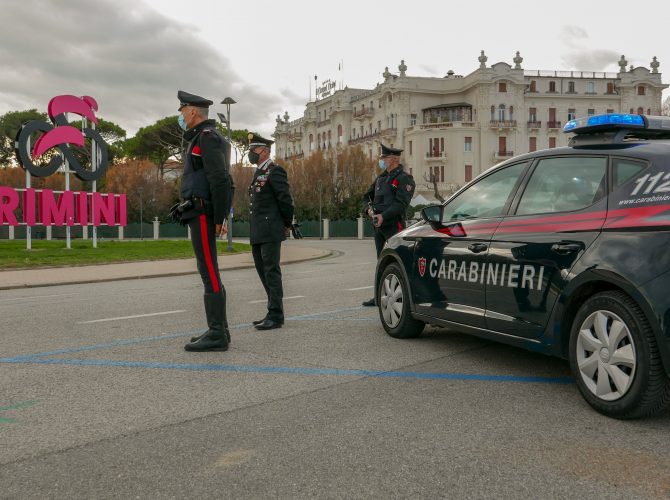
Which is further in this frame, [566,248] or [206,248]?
[206,248]

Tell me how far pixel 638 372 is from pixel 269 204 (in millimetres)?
4252

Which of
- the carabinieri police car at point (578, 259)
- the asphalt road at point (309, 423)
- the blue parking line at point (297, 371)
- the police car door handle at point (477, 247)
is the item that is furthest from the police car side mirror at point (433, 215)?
the blue parking line at point (297, 371)

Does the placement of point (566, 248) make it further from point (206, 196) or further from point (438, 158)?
point (438, 158)

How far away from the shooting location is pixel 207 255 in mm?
5930

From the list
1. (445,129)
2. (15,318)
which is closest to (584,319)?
(15,318)

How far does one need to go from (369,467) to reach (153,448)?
1.08 metres

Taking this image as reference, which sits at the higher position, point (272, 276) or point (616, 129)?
point (616, 129)

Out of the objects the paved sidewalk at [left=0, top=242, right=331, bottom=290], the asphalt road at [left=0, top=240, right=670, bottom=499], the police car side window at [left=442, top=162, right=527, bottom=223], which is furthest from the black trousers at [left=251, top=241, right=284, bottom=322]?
the paved sidewalk at [left=0, top=242, right=331, bottom=290]

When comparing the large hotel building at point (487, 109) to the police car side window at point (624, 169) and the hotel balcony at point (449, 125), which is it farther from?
the police car side window at point (624, 169)

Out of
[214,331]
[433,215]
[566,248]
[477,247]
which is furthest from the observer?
[214,331]

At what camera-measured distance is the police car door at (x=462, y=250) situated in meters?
5.00

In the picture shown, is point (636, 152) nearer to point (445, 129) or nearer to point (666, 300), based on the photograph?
point (666, 300)

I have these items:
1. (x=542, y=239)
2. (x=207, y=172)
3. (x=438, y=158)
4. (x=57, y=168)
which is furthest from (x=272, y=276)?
(x=438, y=158)

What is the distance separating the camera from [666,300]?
349 centimetres
